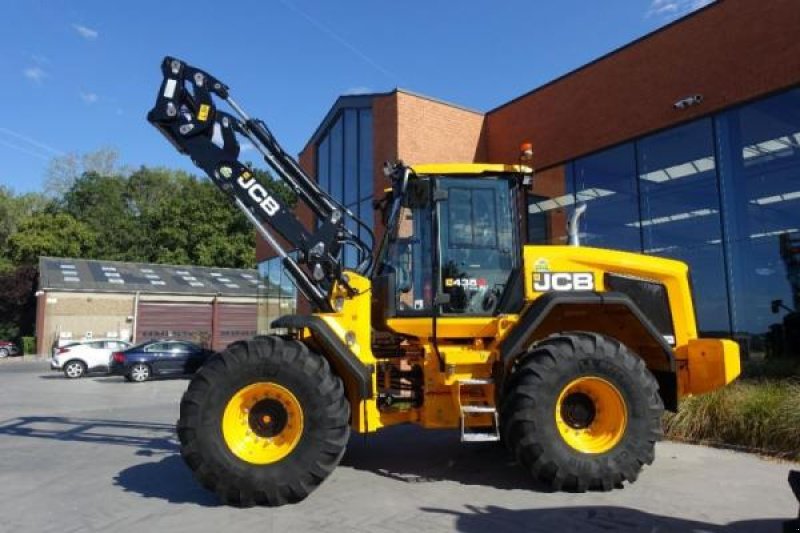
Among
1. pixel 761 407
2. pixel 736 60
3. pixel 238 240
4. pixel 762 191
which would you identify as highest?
pixel 238 240

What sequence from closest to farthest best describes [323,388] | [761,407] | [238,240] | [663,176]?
1. [323,388]
2. [761,407]
3. [663,176]
4. [238,240]

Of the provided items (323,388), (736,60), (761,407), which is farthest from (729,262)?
(323,388)

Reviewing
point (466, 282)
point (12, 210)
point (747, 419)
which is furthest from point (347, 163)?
point (12, 210)

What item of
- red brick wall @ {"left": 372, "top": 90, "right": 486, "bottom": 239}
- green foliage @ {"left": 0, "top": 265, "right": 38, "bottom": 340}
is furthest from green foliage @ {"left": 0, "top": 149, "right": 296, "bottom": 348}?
red brick wall @ {"left": 372, "top": 90, "right": 486, "bottom": 239}

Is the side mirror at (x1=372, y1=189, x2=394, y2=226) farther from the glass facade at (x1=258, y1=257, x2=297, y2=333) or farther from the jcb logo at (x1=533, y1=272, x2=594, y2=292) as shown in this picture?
the glass facade at (x1=258, y1=257, x2=297, y2=333)

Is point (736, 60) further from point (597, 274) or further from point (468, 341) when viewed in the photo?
point (468, 341)

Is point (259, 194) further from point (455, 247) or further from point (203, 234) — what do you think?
point (203, 234)

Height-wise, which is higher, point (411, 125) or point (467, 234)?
point (411, 125)

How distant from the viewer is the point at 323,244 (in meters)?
7.01

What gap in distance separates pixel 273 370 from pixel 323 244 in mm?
1682

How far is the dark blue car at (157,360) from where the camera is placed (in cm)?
2108

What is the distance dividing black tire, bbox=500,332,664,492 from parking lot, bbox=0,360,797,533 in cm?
21

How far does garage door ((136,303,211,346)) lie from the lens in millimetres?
39750

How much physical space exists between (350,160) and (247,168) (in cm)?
1259
